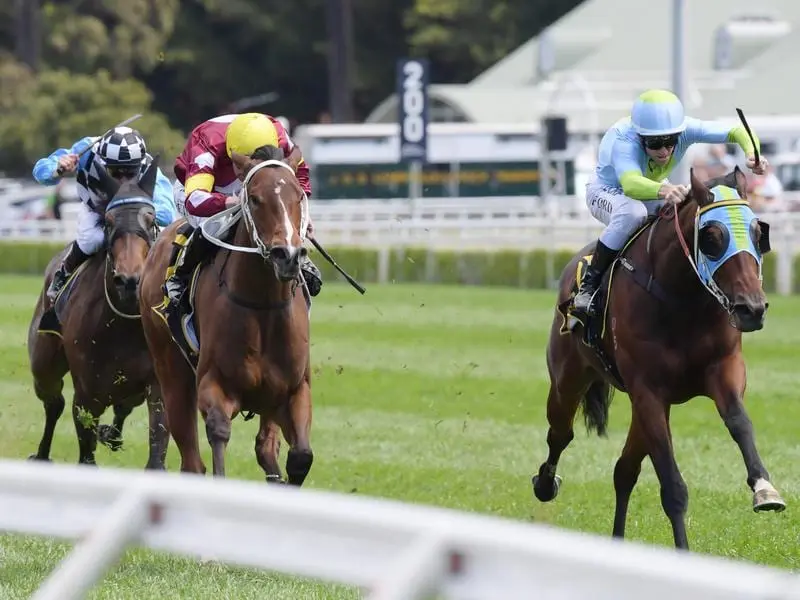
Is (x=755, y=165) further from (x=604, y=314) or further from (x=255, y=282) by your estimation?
(x=255, y=282)

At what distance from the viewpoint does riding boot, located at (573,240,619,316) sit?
24.9 feet

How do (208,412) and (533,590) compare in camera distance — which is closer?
(533,590)

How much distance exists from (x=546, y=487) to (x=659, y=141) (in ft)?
6.15

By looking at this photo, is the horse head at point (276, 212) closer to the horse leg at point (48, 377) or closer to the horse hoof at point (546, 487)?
the horse hoof at point (546, 487)

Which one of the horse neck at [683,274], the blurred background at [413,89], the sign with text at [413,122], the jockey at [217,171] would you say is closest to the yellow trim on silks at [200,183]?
the jockey at [217,171]

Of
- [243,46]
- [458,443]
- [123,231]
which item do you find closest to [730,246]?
[123,231]

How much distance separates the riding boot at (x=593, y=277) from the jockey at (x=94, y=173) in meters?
2.65

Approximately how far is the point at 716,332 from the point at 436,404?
258 inches

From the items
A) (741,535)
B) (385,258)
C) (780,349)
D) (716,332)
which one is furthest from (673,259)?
(385,258)

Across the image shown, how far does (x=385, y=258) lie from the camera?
26219mm

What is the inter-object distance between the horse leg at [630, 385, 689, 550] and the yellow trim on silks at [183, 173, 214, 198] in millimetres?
2035

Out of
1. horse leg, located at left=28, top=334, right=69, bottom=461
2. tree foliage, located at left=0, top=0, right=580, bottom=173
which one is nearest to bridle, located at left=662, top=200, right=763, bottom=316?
horse leg, located at left=28, top=334, right=69, bottom=461

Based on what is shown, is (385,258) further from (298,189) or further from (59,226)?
(298,189)

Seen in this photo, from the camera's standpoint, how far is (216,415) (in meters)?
7.05
